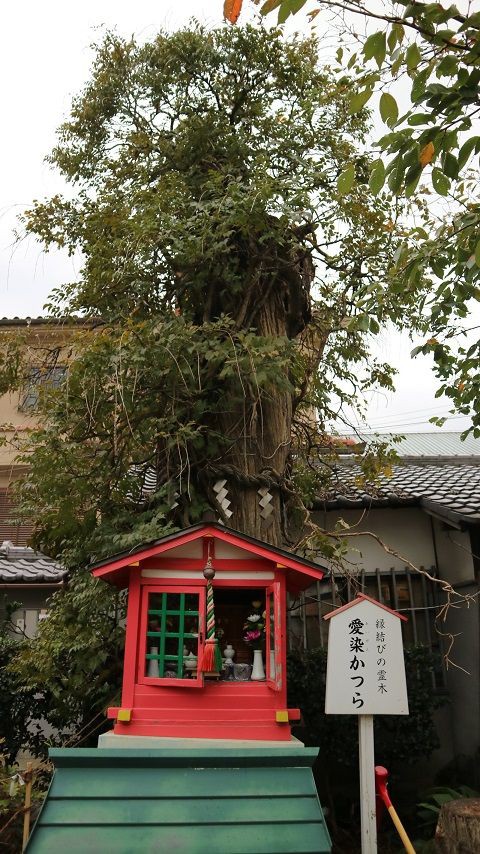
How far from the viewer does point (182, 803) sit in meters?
5.09

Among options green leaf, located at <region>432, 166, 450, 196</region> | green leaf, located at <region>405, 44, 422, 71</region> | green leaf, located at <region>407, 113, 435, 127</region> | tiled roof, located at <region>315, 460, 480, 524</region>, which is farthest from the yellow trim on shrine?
green leaf, located at <region>405, 44, 422, 71</region>

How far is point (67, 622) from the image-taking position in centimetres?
799

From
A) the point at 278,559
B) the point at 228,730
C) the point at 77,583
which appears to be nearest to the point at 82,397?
the point at 77,583

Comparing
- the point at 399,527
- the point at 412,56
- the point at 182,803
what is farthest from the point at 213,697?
the point at 399,527

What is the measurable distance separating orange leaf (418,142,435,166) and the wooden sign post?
150 inches

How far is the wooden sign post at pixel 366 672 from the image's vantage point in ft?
18.2

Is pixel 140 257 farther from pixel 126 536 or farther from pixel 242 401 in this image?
pixel 126 536

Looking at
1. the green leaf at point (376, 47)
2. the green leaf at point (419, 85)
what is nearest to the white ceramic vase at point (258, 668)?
the green leaf at point (419, 85)

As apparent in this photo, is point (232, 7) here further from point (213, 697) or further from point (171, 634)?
point (213, 697)

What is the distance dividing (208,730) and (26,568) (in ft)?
20.0

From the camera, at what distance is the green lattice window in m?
6.22

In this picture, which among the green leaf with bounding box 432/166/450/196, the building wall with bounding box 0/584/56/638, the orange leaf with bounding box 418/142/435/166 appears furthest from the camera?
the building wall with bounding box 0/584/56/638

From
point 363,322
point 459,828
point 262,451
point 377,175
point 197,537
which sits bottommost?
point 459,828

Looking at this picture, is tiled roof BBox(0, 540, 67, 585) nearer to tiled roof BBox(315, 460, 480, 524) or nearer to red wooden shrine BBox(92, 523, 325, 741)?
red wooden shrine BBox(92, 523, 325, 741)
